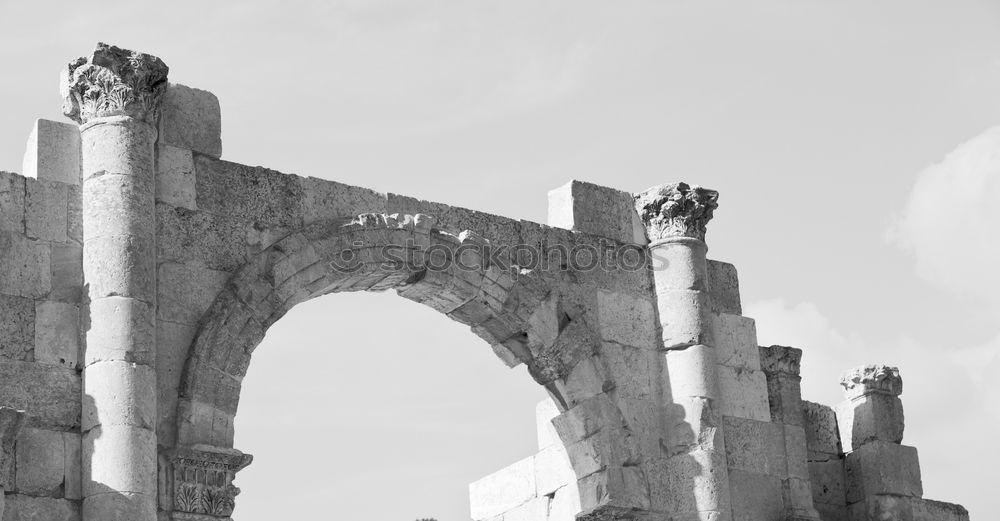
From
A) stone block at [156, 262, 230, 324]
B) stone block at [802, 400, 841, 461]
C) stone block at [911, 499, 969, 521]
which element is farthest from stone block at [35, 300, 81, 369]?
stone block at [911, 499, 969, 521]

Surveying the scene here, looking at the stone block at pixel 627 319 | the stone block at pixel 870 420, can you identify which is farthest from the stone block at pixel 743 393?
the stone block at pixel 870 420

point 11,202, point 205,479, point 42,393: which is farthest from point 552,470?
point 11,202

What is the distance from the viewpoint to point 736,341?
709 inches

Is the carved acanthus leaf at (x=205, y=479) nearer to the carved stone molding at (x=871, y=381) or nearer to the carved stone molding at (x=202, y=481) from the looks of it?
the carved stone molding at (x=202, y=481)

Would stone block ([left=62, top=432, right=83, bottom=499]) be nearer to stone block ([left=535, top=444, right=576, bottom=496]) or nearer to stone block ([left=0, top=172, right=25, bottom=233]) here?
stone block ([left=0, top=172, right=25, bottom=233])

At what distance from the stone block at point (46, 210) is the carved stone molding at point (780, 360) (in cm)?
672

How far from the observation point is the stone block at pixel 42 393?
14.1m

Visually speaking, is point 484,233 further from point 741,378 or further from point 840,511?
point 840,511

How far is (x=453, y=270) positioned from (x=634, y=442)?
2176 mm

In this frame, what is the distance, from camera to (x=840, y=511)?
742 inches

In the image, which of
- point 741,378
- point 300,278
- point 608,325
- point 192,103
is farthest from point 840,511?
point 192,103

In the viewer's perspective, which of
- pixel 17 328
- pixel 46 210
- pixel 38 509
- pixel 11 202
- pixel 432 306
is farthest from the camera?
pixel 432 306

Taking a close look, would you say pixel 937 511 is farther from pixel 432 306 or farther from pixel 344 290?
pixel 344 290

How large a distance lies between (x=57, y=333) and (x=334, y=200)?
280 cm
